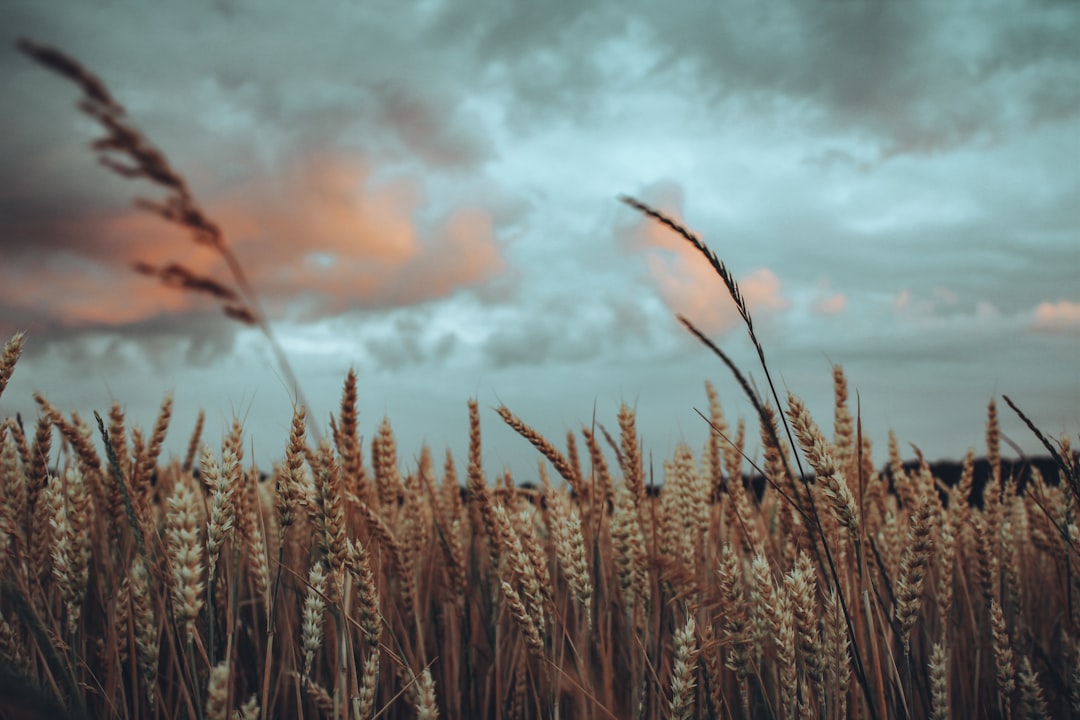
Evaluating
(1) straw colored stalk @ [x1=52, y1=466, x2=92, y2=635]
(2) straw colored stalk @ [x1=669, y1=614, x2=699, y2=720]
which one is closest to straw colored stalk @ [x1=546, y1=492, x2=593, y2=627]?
(2) straw colored stalk @ [x1=669, y1=614, x2=699, y2=720]

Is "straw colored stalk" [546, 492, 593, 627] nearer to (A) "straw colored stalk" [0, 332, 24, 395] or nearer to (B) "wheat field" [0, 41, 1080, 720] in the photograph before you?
(B) "wheat field" [0, 41, 1080, 720]

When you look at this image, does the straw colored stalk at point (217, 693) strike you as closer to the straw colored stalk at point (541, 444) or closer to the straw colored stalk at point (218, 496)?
the straw colored stalk at point (218, 496)

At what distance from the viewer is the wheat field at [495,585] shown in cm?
156

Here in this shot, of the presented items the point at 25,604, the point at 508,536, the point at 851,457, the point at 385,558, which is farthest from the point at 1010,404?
the point at 25,604

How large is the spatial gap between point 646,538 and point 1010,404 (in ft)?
4.15

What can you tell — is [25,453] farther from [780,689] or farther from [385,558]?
[780,689]

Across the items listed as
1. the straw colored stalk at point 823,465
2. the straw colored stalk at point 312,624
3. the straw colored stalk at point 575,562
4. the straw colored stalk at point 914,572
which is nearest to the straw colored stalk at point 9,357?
the straw colored stalk at point 312,624

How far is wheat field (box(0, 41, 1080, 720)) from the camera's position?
1.56 meters

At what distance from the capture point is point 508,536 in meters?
1.81

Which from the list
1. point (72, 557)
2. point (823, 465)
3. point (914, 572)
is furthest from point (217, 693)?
point (914, 572)

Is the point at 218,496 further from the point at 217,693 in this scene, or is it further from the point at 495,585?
the point at 495,585

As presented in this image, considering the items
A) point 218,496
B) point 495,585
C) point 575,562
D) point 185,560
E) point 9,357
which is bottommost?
point 495,585

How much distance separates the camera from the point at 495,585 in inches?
110

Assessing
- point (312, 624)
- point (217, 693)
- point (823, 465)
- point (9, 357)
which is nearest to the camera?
point (217, 693)
